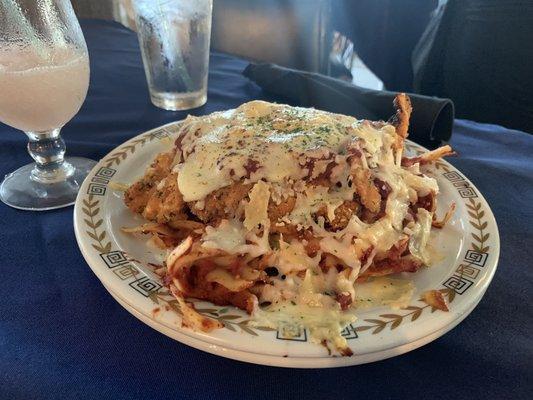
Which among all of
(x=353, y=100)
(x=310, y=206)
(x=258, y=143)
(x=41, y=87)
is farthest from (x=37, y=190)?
(x=353, y=100)

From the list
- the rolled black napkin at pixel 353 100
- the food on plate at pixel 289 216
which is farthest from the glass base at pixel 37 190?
the rolled black napkin at pixel 353 100

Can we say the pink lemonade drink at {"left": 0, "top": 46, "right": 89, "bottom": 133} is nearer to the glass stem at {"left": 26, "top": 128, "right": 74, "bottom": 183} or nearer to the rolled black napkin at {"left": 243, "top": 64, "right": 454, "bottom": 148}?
the glass stem at {"left": 26, "top": 128, "right": 74, "bottom": 183}

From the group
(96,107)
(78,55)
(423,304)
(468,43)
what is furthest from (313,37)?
(423,304)

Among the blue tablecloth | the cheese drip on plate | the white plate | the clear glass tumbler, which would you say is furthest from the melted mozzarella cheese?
the clear glass tumbler

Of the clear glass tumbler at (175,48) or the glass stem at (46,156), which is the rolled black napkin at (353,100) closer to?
the clear glass tumbler at (175,48)

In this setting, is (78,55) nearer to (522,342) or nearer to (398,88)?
(522,342)

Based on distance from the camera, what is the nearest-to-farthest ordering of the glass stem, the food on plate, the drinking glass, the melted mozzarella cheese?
the food on plate < the melted mozzarella cheese < the drinking glass < the glass stem

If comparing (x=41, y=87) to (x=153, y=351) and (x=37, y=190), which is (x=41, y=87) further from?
(x=153, y=351)
